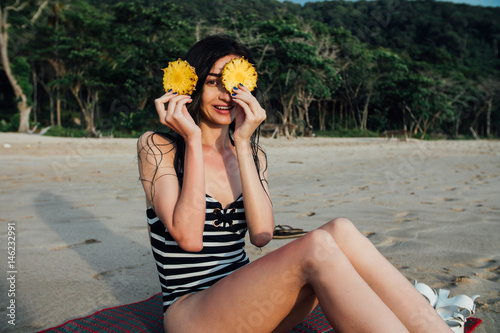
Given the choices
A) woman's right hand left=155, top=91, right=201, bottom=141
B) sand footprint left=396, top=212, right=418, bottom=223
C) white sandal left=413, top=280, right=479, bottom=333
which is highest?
woman's right hand left=155, top=91, right=201, bottom=141

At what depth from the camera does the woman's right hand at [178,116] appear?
188 cm

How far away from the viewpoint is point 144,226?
425 centimetres

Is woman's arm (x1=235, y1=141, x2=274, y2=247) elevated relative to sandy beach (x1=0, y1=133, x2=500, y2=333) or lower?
elevated

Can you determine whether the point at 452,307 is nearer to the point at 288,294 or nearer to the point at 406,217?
the point at 288,294

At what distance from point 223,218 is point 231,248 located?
0.15 m

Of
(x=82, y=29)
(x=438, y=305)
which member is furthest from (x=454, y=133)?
(x=438, y=305)

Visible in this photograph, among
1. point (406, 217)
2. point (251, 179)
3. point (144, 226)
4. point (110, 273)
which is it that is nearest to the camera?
point (251, 179)

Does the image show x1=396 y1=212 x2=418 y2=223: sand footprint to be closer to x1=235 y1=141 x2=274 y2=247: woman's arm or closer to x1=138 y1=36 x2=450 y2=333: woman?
x1=138 y1=36 x2=450 y2=333: woman

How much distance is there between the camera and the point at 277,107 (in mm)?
31469

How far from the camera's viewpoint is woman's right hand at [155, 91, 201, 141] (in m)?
1.88

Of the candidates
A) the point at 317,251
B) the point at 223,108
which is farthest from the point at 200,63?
the point at 317,251

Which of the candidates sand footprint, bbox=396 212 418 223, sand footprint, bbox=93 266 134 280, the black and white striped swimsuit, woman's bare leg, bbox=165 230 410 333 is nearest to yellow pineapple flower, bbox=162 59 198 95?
the black and white striped swimsuit

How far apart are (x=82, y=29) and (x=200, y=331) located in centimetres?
2609

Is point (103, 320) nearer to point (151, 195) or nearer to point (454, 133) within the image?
point (151, 195)
